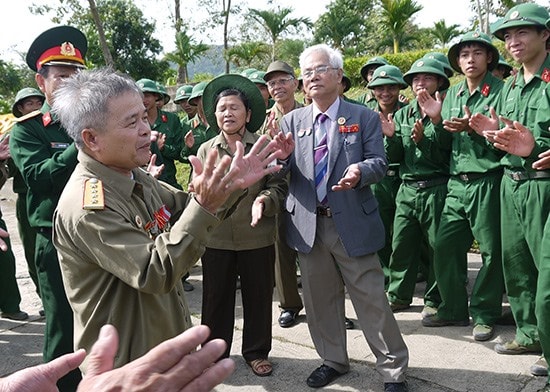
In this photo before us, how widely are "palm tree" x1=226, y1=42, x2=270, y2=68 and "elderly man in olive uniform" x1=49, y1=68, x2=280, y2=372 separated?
23.6m

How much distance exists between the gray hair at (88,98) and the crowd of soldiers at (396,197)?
471mm

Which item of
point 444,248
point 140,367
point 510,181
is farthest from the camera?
point 444,248

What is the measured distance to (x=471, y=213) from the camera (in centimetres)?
399

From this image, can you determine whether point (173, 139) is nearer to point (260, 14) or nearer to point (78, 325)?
point (78, 325)

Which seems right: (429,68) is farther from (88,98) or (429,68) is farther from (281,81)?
(88,98)

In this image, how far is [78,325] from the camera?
2.14m

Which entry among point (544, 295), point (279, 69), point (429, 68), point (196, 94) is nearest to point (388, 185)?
point (429, 68)

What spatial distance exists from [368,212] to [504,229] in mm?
1063

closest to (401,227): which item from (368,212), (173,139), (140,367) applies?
(368,212)

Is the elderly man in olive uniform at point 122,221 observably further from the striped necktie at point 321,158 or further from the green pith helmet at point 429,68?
the green pith helmet at point 429,68

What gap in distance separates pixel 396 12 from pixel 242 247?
60.2 feet

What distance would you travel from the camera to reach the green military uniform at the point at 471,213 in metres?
3.91

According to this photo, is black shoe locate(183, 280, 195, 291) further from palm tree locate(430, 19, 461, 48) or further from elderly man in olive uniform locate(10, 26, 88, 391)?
palm tree locate(430, 19, 461, 48)

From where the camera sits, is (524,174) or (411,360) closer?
(524,174)
